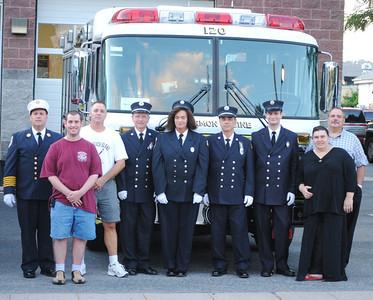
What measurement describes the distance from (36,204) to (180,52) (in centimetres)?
243

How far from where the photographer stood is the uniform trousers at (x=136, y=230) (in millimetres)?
8977

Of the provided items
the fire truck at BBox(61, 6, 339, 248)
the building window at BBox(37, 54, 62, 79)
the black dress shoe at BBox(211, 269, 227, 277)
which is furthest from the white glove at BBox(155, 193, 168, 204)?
the building window at BBox(37, 54, 62, 79)

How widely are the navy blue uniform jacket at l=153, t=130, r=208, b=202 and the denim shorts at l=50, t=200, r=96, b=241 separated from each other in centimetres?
87

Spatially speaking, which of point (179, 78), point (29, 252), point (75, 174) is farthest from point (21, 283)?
point (179, 78)

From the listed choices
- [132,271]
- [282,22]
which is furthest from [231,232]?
[282,22]

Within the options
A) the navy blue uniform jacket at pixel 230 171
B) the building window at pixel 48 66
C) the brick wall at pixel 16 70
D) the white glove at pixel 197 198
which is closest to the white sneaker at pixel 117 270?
the white glove at pixel 197 198

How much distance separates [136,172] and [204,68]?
1535mm

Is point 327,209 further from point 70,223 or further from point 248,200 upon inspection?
point 70,223

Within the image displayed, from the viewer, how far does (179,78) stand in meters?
9.51

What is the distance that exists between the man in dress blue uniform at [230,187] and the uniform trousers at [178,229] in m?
0.26

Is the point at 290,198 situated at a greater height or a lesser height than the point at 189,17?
lesser

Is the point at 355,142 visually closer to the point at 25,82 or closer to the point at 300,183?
the point at 300,183

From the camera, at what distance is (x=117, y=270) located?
8.84m

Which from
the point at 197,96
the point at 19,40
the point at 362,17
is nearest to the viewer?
the point at 197,96
